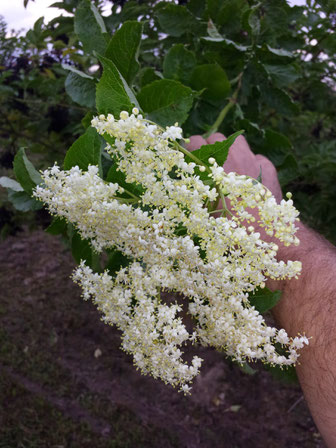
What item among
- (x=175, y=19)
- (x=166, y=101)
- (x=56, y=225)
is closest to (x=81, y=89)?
(x=166, y=101)

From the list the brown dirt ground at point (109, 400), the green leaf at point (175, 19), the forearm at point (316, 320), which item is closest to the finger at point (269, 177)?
the forearm at point (316, 320)

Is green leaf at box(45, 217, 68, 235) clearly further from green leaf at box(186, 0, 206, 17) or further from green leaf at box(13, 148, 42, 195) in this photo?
green leaf at box(186, 0, 206, 17)

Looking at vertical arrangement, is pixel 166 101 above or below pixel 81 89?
above

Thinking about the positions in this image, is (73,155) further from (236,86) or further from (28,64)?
(28,64)

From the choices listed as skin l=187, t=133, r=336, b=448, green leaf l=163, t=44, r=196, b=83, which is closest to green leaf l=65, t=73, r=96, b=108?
green leaf l=163, t=44, r=196, b=83

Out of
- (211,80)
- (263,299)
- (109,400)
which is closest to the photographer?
(263,299)

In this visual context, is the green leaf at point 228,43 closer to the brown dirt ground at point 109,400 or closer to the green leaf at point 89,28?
the green leaf at point 89,28

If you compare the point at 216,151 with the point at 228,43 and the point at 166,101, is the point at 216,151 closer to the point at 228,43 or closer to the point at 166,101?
the point at 166,101
